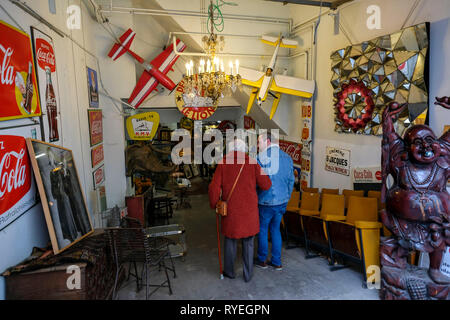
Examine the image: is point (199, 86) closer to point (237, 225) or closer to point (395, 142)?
point (237, 225)

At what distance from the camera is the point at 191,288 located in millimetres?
3834

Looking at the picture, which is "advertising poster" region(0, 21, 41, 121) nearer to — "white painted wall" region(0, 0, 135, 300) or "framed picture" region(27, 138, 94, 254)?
"white painted wall" region(0, 0, 135, 300)

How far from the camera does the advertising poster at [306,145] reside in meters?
6.57

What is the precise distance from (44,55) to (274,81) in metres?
4.49

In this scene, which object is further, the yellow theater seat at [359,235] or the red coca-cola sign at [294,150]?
the red coca-cola sign at [294,150]

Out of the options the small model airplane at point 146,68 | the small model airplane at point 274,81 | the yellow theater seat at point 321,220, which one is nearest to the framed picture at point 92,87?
the small model airplane at point 146,68

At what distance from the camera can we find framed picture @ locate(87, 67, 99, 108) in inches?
199

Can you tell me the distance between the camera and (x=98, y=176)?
5367 mm

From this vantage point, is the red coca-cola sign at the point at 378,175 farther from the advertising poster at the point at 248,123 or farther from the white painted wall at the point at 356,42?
the advertising poster at the point at 248,123

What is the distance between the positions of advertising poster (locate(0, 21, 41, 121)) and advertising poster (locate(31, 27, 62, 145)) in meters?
0.18

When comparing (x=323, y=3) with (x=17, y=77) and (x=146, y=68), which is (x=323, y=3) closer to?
(x=146, y=68)

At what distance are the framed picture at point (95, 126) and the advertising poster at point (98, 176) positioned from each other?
1.57 ft

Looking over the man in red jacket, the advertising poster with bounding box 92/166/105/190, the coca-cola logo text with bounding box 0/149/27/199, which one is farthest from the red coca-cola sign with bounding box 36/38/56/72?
the man in red jacket
